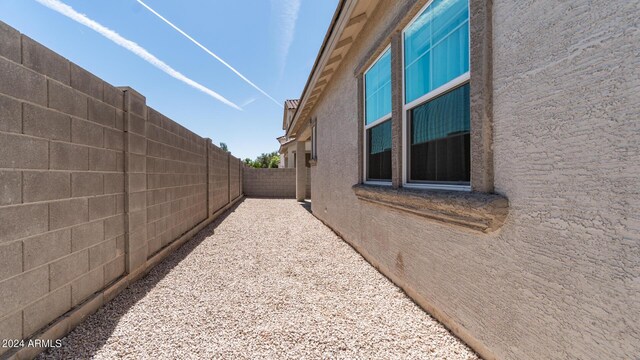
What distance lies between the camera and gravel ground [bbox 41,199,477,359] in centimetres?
214

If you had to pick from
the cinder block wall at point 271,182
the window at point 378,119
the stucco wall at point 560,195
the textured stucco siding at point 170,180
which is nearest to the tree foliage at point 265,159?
the cinder block wall at point 271,182

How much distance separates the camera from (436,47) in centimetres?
264

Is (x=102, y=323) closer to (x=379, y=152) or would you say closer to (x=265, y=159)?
(x=379, y=152)

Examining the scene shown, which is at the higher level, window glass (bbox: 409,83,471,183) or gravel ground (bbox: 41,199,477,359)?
window glass (bbox: 409,83,471,183)

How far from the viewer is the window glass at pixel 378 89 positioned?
3707 millimetres

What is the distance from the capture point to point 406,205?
9.64ft

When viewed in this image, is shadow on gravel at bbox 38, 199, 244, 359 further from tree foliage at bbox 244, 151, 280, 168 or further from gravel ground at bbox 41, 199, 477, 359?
tree foliage at bbox 244, 151, 280, 168

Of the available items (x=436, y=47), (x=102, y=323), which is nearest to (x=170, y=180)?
(x=102, y=323)

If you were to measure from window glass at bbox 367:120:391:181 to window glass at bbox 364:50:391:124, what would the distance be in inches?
7.6

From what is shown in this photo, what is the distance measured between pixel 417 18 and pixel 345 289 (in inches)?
131

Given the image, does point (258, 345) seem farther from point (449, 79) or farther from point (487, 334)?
point (449, 79)

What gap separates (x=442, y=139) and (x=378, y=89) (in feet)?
5.73

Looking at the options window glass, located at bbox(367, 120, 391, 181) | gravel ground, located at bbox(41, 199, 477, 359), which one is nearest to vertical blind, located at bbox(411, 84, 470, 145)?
window glass, located at bbox(367, 120, 391, 181)

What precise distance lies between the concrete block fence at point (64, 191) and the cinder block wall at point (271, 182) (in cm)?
1255
